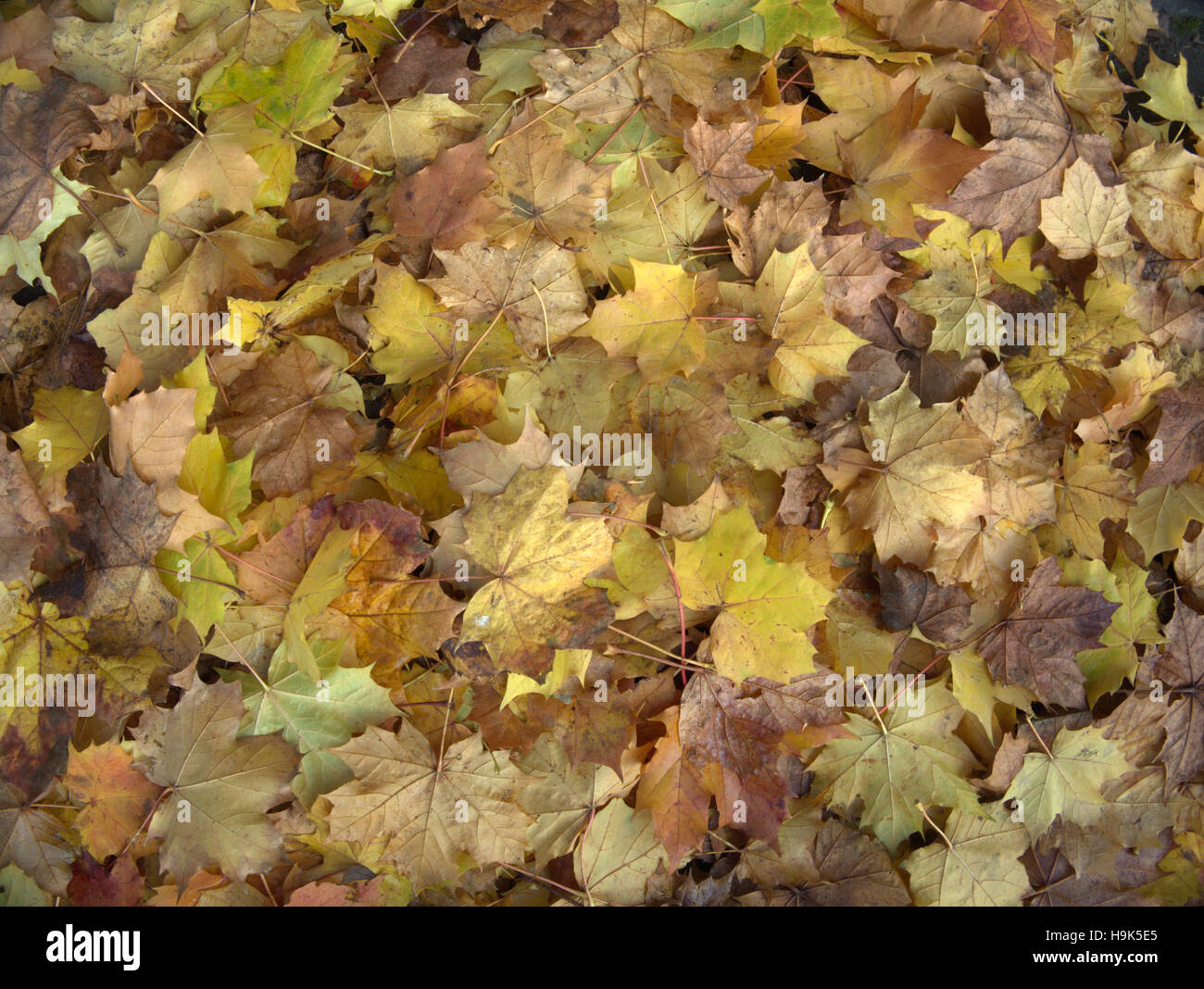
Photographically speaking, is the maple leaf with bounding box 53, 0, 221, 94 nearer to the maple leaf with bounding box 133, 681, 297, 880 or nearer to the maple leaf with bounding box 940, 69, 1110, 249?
the maple leaf with bounding box 133, 681, 297, 880

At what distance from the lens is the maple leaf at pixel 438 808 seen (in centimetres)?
153

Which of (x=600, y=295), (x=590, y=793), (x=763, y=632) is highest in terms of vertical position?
(x=600, y=295)

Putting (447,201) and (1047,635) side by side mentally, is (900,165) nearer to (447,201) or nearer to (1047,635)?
(447,201)

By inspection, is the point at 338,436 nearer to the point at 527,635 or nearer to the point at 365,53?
the point at 527,635

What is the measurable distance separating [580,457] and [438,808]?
743 millimetres

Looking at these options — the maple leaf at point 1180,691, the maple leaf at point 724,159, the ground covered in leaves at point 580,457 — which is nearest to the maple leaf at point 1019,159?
the ground covered in leaves at point 580,457

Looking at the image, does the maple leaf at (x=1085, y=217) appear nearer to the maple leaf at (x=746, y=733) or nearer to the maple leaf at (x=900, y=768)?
the maple leaf at (x=900, y=768)

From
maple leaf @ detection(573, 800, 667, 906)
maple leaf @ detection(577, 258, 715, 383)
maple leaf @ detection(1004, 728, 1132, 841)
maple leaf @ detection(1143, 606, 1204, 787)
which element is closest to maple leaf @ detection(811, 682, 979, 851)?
maple leaf @ detection(1004, 728, 1132, 841)

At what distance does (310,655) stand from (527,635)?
397mm

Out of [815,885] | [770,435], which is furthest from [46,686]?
[815,885]

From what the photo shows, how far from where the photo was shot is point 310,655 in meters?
1.43

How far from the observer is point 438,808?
1.54 m

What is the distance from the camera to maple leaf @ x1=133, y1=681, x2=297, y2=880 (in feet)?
4.92
